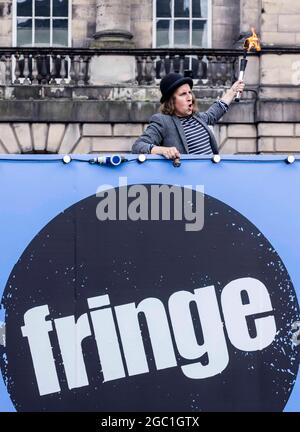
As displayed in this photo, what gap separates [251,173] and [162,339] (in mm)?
921

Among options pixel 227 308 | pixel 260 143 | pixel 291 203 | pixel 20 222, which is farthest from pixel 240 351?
pixel 260 143

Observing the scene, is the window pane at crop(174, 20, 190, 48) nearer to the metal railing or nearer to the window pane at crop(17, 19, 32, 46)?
the metal railing

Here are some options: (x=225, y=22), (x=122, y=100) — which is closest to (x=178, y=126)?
(x=122, y=100)

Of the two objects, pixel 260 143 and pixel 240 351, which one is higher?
pixel 260 143

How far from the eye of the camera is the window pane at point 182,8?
22797 mm

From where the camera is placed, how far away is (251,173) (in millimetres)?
6777

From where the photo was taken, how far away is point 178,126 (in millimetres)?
7504

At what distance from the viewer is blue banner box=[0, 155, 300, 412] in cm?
660

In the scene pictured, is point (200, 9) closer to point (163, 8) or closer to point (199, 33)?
point (199, 33)

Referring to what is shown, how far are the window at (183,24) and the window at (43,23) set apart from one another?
1.49 m

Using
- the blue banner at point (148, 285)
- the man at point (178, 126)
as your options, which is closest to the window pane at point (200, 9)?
the man at point (178, 126)
